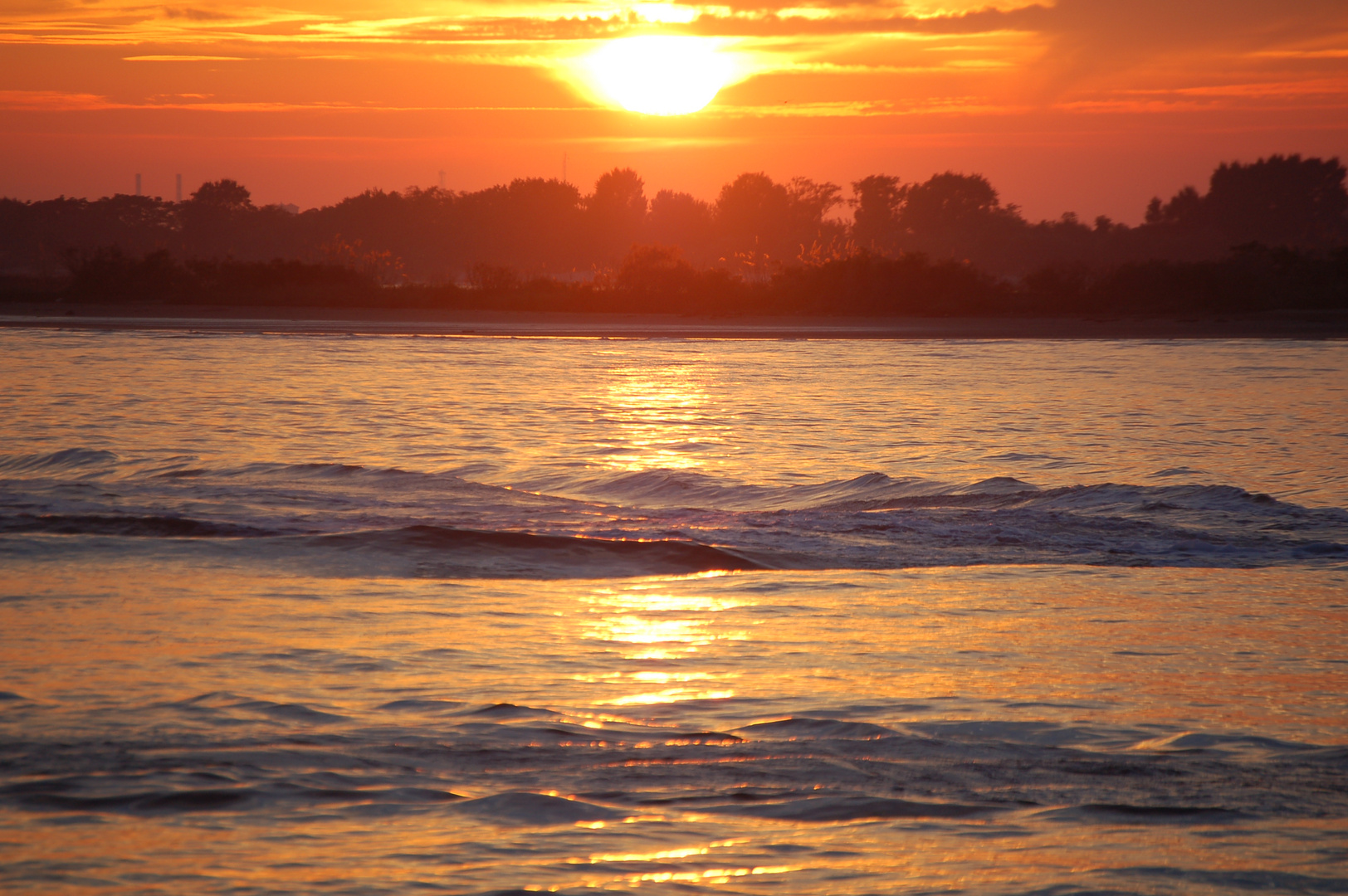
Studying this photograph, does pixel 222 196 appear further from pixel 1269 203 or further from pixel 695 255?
pixel 1269 203

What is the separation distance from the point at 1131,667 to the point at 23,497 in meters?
8.51

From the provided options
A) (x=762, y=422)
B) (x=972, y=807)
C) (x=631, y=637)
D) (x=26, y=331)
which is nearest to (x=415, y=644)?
(x=631, y=637)

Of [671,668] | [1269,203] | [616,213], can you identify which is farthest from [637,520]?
[616,213]

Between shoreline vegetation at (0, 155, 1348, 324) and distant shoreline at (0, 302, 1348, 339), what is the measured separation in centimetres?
47

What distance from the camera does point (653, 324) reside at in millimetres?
44125

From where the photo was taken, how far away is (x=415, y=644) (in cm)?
564

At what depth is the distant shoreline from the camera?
3791 centimetres

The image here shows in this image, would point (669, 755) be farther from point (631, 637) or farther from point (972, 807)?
point (631, 637)

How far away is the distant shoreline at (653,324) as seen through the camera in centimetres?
3791

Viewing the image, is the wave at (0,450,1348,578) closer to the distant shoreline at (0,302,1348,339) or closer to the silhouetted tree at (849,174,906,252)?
the distant shoreline at (0,302,1348,339)

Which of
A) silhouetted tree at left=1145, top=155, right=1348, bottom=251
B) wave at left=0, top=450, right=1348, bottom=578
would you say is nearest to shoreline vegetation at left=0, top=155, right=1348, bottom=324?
silhouetted tree at left=1145, top=155, right=1348, bottom=251

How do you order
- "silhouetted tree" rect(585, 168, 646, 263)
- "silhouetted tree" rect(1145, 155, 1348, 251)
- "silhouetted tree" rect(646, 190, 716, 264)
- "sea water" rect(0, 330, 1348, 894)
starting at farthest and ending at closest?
"silhouetted tree" rect(646, 190, 716, 264), "silhouetted tree" rect(585, 168, 646, 263), "silhouetted tree" rect(1145, 155, 1348, 251), "sea water" rect(0, 330, 1348, 894)

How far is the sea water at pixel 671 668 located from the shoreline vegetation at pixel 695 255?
1332 inches

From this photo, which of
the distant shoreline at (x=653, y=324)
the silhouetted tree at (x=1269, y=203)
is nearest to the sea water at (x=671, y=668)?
the distant shoreline at (x=653, y=324)
